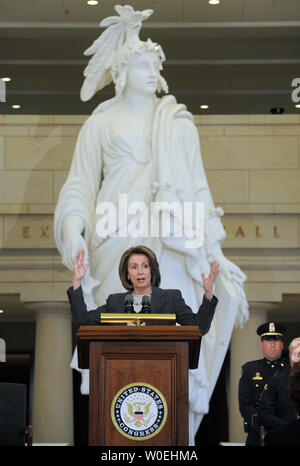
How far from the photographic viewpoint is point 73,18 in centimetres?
1091

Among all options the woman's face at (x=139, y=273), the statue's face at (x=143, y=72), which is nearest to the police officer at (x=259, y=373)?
the statue's face at (x=143, y=72)

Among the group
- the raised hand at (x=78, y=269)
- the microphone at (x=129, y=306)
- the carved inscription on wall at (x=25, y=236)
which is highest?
the carved inscription on wall at (x=25, y=236)

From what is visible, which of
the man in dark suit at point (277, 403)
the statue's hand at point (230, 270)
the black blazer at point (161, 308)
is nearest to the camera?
the black blazer at point (161, 308)

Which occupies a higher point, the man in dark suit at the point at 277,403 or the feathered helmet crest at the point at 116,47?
the feathered helmet crest at the point at 116,47

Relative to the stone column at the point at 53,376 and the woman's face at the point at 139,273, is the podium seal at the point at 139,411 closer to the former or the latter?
the woman's face at the point at 139,273

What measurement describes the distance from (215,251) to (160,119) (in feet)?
3.30

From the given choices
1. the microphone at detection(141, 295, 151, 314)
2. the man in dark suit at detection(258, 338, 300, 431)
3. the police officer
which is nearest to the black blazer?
the microphone at detection(141, 295, 151, 314)

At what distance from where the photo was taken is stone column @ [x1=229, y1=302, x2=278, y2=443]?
998 centimetres

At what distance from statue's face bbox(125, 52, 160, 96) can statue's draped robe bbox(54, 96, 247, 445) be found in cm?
17

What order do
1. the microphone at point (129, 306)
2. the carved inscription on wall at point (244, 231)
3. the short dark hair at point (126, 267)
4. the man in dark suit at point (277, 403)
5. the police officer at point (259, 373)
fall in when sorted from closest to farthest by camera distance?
the microphone at point (129, 306), the short dark hair at point (126, 267), the man in dark suit at point (277, 403), the police officer at point (259, 373), the carved inscription on wall at point (244, 231)

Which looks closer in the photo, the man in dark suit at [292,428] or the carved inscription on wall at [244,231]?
the man in dark suit at [292,428]

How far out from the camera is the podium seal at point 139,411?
3.74 metres

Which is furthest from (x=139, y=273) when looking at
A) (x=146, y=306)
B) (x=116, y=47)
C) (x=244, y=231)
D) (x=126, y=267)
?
(x=244, y=231)
